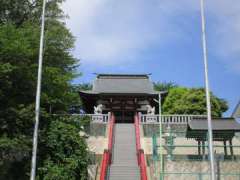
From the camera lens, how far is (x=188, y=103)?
155 ft

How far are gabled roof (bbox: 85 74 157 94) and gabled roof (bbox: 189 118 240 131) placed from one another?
16.9 m

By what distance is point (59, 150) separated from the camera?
2412 centimetres

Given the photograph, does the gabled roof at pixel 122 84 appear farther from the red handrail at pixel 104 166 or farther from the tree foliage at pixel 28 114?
the red handrail at pixel 104 166

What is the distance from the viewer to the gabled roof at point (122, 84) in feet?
142

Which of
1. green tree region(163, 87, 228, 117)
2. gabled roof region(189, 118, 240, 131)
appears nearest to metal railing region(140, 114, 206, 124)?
gabled roof region(189, 118, 240, 131)

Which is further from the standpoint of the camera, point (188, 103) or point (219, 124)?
point (188, 103)

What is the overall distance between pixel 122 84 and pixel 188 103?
24.2 feet

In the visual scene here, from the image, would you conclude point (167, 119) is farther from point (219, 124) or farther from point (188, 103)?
point (188, 103)

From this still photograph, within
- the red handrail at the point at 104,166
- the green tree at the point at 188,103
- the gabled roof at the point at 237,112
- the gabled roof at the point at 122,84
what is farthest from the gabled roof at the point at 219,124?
the green tree at the point at 188,103

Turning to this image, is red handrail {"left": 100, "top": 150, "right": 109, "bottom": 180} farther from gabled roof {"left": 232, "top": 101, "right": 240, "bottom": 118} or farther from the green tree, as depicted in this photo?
the green tree

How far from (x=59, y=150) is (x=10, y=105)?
3747mm

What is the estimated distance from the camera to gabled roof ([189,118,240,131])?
2424 cm

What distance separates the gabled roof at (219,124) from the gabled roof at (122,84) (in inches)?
667

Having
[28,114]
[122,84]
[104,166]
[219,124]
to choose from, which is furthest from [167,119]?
[28,114]
